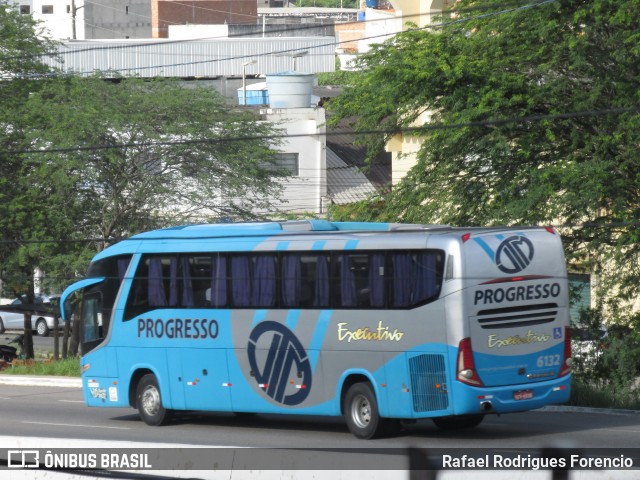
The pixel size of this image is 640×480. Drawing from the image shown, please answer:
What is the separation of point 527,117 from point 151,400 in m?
10.2

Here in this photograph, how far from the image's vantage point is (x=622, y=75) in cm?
2441

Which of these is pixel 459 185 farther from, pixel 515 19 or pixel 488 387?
pixel 488 387

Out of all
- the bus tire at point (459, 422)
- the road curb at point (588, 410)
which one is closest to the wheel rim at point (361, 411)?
the bus tire at point (459, 422)

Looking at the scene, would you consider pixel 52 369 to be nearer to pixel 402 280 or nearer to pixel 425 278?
pixel 402 280

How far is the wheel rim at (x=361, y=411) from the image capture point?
55.0 ft

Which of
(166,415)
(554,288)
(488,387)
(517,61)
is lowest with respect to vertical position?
(166,415)

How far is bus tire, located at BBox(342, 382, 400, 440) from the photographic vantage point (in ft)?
54.4

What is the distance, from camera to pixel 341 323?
17156 mm

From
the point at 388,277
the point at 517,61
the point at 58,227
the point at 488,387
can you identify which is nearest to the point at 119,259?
the point at 388,277

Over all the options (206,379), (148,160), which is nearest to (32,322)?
(148,160)

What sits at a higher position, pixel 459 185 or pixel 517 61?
pixel 517 61

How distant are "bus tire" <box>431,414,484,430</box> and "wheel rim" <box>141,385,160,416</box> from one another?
517cm

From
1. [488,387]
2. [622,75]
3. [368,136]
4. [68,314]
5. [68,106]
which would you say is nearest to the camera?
[488,387]

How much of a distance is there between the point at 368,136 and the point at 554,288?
433 inches
